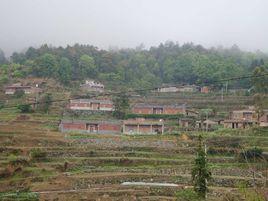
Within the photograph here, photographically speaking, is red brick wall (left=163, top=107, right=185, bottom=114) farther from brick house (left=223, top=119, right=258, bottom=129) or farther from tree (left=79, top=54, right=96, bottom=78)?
tree (left=79, top=54, right=96, bottom=78)

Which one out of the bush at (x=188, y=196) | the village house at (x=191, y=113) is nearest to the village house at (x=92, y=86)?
the village house at (x=191, y=113)

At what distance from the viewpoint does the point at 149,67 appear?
9800cm

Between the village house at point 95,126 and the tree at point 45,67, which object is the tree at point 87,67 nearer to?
the tree at point 45,67

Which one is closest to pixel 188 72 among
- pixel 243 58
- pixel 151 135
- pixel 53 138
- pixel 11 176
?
pixel 243 58

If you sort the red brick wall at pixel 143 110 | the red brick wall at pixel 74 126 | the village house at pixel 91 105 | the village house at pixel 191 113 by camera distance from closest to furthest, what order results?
the red brick wall at pixel 74 126
the village house at pixel 191 113
the red brick wall at pixel 143 110
the village house at pixel 91 105

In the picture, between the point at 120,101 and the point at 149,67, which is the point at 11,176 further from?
the point at 149,67

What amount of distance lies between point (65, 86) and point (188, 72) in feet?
81.1

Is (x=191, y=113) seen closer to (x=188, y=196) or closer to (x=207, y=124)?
(x=207, y=124)

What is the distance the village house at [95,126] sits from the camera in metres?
47.8

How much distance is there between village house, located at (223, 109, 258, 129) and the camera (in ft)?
160

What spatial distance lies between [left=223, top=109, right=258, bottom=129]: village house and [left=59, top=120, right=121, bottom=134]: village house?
41.9 ft

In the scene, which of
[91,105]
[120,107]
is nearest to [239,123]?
[120,107]

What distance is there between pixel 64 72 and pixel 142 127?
3385 centimetres

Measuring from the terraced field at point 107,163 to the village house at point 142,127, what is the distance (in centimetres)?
385
